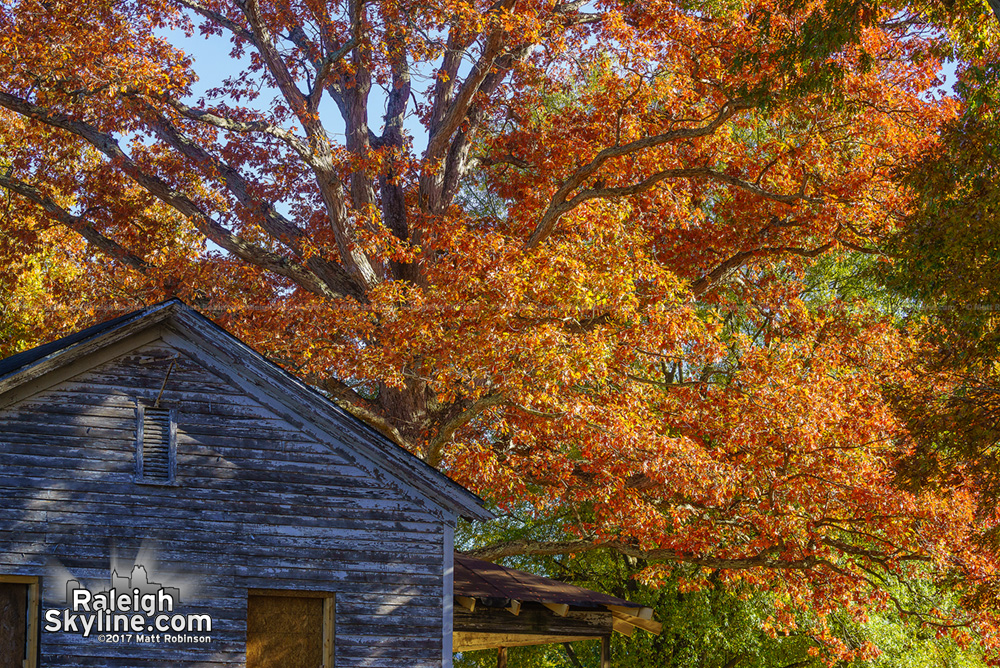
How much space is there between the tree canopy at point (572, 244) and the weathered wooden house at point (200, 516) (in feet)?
16.3

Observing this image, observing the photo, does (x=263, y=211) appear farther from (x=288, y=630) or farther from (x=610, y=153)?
(x=288, y=630)

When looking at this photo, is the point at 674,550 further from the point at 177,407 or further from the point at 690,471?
the point at 177,407

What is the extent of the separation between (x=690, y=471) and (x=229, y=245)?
34.8 ft

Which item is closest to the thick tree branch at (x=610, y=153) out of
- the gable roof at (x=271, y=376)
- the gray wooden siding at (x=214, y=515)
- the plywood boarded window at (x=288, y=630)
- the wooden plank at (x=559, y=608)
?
the wooden plank at (x=559, y=608)

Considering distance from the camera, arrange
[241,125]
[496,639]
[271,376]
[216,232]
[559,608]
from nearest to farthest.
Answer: [271,376] < [559,608] < [496,639] < [241,125] < [216,232]

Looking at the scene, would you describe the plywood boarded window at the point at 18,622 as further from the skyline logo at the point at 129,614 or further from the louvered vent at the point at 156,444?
the louvered vent at the point at 156,444

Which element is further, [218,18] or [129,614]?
[218,18]

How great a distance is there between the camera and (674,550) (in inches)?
843

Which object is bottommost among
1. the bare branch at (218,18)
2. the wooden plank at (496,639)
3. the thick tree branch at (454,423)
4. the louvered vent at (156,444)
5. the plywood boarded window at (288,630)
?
the wooden plank at (496,639)

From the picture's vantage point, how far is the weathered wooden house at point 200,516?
12062mm

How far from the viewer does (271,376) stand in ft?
42.5

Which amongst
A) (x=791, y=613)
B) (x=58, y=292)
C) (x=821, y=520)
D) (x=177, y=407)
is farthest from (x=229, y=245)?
(x=791, y=613)

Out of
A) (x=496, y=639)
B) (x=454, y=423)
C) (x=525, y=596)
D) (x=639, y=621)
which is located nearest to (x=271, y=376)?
(x=525, y=596)

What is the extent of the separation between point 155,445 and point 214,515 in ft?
3.61
